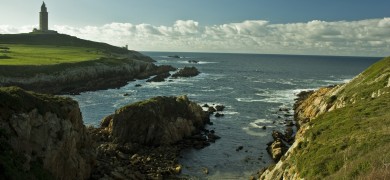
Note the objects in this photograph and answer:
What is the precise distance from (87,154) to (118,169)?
3707 millimetres

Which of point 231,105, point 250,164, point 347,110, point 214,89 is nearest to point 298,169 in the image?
point 347,110

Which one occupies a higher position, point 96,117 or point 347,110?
point 347,110

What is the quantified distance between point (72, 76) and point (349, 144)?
9101 centimetres

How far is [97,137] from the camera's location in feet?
161

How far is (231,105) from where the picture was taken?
81.4 meters

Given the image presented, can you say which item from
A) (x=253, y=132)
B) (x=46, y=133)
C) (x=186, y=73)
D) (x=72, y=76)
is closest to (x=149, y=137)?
(x=253, y=132)

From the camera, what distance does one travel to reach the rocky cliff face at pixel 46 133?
27.0 metres

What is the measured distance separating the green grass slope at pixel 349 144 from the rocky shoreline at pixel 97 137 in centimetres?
1668

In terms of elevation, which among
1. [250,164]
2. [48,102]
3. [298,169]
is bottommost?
[250,164]

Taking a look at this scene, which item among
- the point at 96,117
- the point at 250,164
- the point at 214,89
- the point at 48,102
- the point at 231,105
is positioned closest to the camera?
the point at 48,102

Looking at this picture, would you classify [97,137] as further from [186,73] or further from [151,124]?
[186,73]

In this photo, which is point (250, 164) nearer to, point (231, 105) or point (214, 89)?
point (231, 105)

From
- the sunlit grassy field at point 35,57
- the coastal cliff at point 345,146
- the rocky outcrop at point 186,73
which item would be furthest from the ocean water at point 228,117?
the rocky outcrop at point 186,73

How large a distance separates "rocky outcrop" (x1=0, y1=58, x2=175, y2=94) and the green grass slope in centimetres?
7166
